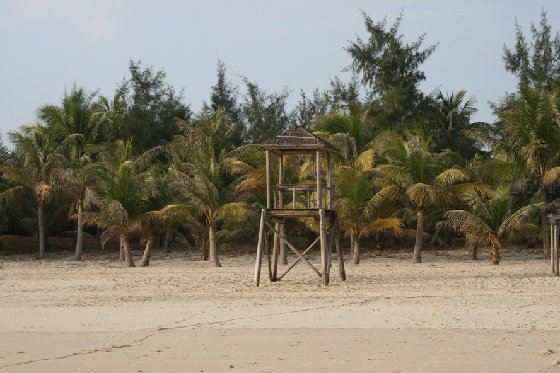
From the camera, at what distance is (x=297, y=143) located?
2161 cm

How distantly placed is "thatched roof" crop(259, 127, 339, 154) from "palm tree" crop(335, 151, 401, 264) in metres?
9.90

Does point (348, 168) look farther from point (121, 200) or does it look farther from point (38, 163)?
point (38, 163)

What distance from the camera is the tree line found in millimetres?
31531

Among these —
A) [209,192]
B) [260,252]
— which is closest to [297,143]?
[260,252]

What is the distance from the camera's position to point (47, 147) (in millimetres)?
36156

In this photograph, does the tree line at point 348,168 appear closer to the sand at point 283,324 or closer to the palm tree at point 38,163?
the palm tree at point 38,163

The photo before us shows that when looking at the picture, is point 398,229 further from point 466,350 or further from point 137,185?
point 466,350

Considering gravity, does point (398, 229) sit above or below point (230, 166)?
below

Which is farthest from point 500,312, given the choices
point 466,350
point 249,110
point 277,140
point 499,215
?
point 249,110

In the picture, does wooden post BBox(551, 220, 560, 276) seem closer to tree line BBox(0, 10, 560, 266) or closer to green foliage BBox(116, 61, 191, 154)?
tree line BBox(0, 10, 560, 266)

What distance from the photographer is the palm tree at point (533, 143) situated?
3134 cm

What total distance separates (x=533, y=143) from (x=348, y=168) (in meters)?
7.29

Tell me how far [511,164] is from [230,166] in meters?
Result: 11.5

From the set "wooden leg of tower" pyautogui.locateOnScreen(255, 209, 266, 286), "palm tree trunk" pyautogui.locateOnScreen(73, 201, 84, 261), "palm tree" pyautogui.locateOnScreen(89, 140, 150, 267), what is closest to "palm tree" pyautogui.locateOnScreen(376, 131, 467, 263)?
"palm tree" pyautogui.locateOnScreen(89, 140, 150, 267)
